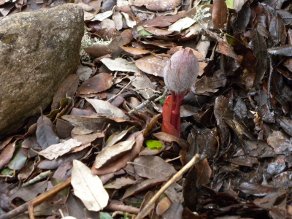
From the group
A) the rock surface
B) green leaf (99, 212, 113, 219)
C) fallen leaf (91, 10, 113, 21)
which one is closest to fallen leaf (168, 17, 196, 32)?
fallen leaf (91, 10, 113, 21)

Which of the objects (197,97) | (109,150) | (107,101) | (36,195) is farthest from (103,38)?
(36,195)

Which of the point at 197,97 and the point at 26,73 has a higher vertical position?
the point at 26,73

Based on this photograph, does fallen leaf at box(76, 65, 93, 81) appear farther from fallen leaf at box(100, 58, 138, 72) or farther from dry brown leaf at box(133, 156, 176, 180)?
dry brown leaf at box(133, 156, 176, 180)

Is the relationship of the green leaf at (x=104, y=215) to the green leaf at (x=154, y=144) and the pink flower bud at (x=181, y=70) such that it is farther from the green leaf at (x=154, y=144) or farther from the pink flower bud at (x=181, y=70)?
the pink flower bud at (x=181, y=70)

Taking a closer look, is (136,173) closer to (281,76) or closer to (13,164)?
(13,164)

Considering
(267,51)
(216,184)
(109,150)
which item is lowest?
(216,184)

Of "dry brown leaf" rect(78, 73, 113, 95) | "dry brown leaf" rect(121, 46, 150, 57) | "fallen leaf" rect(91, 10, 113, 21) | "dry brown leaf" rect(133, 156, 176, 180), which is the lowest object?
"dry brown leaf" rect(133, 156, 176, 180)

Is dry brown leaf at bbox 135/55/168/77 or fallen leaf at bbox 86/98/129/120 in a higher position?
dry brown leaf at bbox 135/55/168/77
